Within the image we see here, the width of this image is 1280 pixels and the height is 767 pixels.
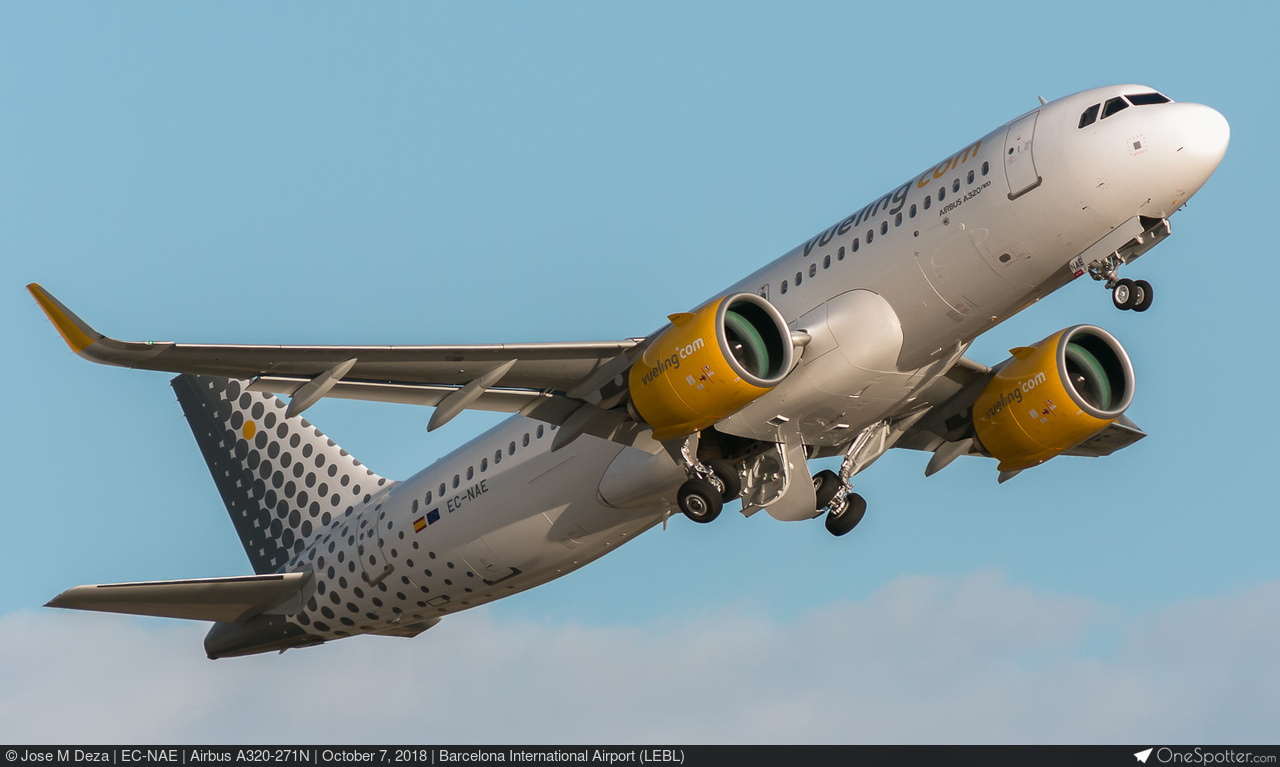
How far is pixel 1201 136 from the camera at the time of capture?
23.2 m

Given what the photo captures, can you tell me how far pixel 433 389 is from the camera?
2736cm

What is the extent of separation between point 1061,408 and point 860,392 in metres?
5.65

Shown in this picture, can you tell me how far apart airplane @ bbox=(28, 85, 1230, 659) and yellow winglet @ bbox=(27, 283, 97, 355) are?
0.04 m

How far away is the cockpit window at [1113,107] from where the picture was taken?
2384 centimetres

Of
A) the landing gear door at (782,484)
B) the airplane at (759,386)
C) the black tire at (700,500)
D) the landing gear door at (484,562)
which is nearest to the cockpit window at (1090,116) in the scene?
the airplane at (759,386)

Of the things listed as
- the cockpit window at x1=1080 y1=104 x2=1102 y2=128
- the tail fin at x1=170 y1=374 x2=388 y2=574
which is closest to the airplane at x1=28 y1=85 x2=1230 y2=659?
the cockpit window at x1=1080 y1=104 x2=1102 y2=128

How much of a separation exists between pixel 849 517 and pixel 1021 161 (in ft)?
29.9

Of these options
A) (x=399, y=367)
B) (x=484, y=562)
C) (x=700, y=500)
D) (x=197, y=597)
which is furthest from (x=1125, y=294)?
(x=197, y=597)

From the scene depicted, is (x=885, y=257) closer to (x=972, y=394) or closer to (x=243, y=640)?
(x=972, y=394)

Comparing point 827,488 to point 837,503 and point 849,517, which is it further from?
point 849,517

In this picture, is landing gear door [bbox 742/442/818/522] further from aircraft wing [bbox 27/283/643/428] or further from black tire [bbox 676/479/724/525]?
aircraft wing [bbox 27/283/643/428]

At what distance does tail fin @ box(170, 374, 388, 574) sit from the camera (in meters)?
35.2
